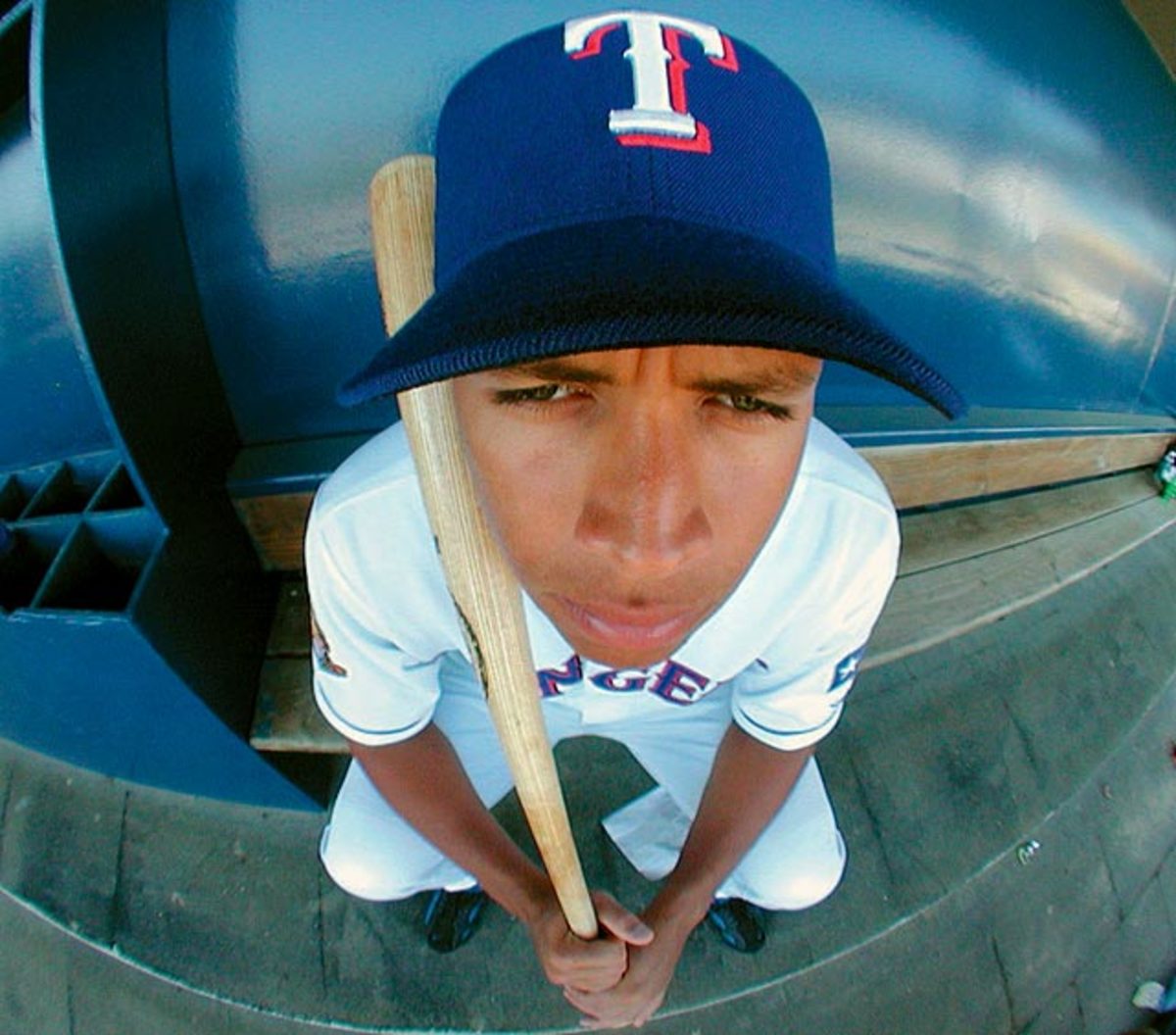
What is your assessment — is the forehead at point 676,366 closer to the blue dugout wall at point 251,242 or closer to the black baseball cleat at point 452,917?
the blue dugout wall at point 251,242

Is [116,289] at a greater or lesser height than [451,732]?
greater

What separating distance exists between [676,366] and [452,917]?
1528 mm

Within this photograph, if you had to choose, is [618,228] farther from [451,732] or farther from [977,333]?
[977,333]

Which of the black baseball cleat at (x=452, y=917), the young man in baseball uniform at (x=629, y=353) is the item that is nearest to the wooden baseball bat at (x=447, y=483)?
the young man in baseball uniform at (x=629, y=353)

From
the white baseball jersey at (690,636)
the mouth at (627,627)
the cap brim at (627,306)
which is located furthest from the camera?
the white baseball jersey at (690,636)

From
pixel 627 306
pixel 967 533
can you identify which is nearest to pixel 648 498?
pixel 627 306

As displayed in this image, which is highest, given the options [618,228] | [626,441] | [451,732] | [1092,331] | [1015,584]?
[618,228]

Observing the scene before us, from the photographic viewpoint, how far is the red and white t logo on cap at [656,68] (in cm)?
69

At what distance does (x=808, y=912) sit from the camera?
1.85m

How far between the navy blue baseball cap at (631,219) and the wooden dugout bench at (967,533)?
110 centimetres

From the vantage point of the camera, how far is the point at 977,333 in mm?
1862

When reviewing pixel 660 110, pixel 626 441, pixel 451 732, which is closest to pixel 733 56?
pixel 660 110

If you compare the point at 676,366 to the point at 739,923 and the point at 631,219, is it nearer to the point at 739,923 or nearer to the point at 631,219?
the point at 631,219

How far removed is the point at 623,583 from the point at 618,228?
0.98 ft
